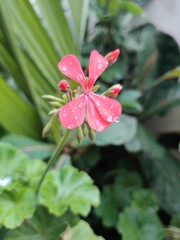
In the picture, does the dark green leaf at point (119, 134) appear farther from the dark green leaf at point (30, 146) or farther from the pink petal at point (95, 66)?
the pink petal at point (95, 66)

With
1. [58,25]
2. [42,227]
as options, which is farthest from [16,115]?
[42,227]

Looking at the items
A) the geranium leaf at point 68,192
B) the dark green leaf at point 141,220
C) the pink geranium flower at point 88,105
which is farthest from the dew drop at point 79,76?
the dark green leaf at point 141,220

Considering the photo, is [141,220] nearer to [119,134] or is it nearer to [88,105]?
[119,134]

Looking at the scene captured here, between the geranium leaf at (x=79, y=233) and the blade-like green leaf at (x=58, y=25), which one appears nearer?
the geranium leaf at (x=79, y=233)

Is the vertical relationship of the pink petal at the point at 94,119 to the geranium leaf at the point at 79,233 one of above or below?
above

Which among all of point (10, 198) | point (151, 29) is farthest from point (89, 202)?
point (151, 29)

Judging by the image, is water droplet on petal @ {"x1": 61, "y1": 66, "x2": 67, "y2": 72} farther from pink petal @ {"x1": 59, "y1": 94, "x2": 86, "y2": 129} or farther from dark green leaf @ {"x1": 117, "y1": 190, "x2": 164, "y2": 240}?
dark green leaf @ {"x1": 117, "y1": 190, "x2": 164, "y2": 240}

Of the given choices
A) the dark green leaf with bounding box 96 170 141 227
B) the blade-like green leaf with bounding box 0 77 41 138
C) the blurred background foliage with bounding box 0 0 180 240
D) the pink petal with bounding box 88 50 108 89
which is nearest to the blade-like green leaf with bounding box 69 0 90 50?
the blurred background foliage with bounding box 0 0 180 240

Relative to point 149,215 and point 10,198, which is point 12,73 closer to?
point 10,198
